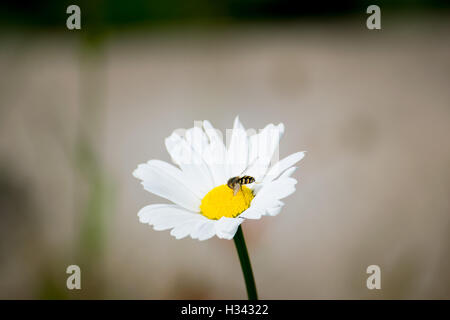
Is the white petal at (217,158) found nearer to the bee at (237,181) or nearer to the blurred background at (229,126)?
the bee at (237,181)

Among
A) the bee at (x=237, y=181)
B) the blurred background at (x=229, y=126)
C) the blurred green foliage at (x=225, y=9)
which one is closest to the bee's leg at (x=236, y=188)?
the bee at (x=237, y=181)

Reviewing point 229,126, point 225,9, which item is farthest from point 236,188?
point 225,9

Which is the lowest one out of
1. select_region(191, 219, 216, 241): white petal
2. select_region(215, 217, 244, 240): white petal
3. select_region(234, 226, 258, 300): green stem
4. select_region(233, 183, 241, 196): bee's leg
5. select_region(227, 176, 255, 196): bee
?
select_region(234, 226, 258, 300): green stem

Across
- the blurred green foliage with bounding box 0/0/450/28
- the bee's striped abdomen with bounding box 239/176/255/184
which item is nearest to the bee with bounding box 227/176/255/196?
the bee's striped abdomen with bounding box 239/176/255/184

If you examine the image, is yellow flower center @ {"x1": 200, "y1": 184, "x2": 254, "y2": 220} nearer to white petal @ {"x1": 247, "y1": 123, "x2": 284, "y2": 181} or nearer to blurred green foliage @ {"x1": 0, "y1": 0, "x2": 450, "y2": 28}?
white petal @ {"x1": 247, "y1": 123, "x2": 284, "y2": 181}

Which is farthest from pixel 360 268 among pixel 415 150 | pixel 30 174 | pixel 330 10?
pixel 330 10

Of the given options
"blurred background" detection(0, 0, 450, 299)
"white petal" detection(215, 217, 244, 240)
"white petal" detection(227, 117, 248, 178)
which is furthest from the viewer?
"blurred background" detection(0, 0, 450, 299)

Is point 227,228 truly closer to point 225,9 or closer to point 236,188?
point 236,188
